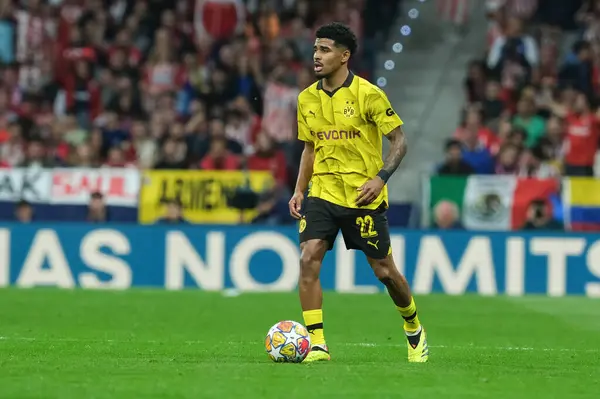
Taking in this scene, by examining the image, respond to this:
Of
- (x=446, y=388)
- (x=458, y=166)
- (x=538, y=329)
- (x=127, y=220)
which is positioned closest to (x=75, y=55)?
(x=127, y=220)

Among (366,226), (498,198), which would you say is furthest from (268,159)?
(366,226)

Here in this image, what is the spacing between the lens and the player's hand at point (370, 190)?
32.0ft

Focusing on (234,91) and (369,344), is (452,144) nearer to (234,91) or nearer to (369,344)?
(234,91)

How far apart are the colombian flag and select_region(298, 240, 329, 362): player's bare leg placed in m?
10.7

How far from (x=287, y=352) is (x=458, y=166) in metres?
11.3

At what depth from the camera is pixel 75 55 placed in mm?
23859

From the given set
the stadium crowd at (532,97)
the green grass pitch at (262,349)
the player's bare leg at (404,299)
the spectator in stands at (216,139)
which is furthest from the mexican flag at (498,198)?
the player's bare leg at (404,299)

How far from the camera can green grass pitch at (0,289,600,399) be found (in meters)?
8.20

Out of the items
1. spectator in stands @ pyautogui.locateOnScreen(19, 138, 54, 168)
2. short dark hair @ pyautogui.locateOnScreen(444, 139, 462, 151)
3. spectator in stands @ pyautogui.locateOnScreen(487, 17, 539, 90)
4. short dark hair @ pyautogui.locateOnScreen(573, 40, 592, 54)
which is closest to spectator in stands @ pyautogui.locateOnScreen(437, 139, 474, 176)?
short dark hair @ pyautogui.locateOnScreen(444, 139, 462, 151)

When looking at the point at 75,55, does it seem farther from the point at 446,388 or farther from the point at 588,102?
the point at 446,388

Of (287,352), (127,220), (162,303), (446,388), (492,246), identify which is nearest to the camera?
(446,388)

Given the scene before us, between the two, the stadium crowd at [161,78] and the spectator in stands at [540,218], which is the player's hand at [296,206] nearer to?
the spectator in stands at [540,218]

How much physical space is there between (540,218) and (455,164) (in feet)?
5.21

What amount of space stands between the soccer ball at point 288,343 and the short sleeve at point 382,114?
5.09 ft
